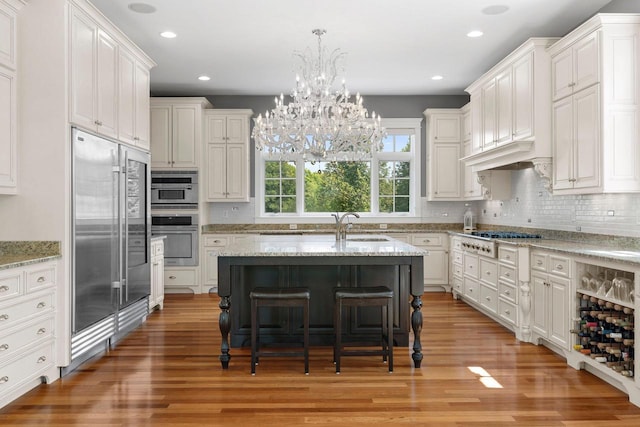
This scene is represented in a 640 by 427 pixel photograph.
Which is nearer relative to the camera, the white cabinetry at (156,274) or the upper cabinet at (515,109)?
the upper cabinet at (515,109)

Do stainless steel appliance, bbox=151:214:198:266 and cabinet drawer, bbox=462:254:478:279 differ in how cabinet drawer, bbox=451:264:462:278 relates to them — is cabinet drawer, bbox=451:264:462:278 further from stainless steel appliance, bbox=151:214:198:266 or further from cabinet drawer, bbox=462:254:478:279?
stainless steel appliance, bbox=151:214:198:266

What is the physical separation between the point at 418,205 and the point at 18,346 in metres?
5.81

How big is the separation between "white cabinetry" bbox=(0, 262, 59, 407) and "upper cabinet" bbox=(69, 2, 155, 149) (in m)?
1.14

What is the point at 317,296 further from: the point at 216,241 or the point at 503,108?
the point at 216,241

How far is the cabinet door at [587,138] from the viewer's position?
3.85 metres

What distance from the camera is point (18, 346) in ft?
10.1

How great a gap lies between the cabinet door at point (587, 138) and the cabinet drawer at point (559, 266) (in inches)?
24.3

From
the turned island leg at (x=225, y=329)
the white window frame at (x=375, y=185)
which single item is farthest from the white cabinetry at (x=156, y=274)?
the turned island leg at (x=225, y=329)

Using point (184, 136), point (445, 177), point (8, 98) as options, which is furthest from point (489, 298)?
point (8, 98)

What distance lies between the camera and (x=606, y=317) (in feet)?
11.1

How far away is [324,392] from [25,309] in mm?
1951

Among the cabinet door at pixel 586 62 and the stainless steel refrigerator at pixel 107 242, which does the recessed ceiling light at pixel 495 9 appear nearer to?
the cabinet door at pixel 586 62

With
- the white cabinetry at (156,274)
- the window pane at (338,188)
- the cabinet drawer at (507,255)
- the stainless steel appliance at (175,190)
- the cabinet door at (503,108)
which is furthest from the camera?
the window pane at (338,188)

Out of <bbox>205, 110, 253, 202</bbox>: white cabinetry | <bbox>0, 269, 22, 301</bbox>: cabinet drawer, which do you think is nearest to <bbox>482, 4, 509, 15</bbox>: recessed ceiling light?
<bbox>205, 110, 253, 202</bbox>: white cabinetry
